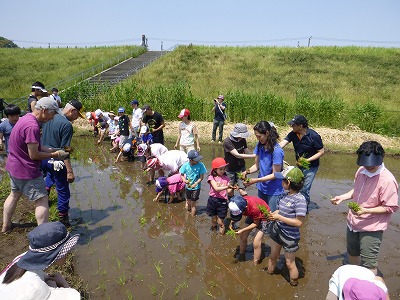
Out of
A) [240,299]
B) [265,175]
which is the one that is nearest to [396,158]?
[265,175]

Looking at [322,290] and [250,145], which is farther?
[250,145]

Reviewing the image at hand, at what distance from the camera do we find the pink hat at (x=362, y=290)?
2014 mm

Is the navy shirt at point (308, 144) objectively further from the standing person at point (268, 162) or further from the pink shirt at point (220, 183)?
the pink shirt at point (220, 183)

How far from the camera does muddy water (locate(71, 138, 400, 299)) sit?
3.90 meters

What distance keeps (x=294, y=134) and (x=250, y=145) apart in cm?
653

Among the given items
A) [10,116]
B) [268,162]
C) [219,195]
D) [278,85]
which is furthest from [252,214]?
[278,85]

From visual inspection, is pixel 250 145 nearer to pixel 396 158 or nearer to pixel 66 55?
pixel 396 158

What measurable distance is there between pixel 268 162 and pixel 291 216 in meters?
1.15

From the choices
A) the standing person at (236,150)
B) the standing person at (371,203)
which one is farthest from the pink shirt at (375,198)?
the standing person at (236,150)

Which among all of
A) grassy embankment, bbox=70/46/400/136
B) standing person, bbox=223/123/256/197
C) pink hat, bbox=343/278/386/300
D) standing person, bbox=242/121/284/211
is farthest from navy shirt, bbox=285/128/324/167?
grassy embankment, bbox=70/46/400/136

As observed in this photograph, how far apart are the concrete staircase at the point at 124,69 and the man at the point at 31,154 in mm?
A: 20065

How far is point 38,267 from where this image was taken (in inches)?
89.0

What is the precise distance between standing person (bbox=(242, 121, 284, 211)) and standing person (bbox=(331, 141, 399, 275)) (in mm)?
1045

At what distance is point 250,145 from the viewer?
1235cm
